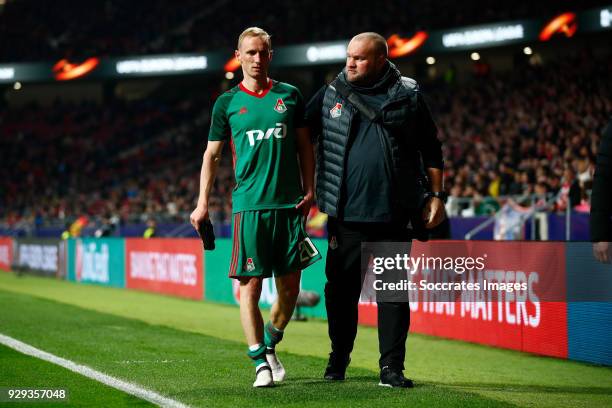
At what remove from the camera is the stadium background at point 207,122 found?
1576cm

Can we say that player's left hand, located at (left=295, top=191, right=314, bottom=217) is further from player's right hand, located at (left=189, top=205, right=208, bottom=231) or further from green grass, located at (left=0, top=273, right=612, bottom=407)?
green grass, located at (left=0, top=273, right=612, bottom=407)

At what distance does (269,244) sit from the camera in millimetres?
6207

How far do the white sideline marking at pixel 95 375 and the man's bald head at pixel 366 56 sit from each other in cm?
225

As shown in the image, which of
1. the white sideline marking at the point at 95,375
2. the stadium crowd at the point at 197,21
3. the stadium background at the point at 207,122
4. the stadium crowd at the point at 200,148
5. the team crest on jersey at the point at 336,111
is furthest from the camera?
the stadium crowd at the point at 197,21

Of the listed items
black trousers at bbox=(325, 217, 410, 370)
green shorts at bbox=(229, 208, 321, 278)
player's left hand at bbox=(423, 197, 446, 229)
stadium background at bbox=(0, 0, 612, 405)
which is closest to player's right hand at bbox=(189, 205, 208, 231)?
green shorts at bbox=(229, 208, 321, 278)

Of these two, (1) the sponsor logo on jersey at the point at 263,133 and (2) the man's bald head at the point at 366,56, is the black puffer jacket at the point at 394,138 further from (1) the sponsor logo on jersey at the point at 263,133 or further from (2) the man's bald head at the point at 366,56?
(1) the sponsor logo on jersey at the point at 263,133

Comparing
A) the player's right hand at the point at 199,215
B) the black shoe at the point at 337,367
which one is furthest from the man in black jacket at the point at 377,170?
the player's right hand at the point at 199,215

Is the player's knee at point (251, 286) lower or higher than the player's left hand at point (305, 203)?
lower

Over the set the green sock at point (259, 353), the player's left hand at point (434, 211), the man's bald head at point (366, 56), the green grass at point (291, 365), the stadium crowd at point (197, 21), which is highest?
the stadium crowd at point (197, 21)

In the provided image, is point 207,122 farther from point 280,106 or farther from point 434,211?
point 434,211

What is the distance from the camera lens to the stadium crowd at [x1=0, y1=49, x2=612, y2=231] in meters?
20.3

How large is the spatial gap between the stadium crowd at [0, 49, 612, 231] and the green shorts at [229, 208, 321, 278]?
752 centimetres

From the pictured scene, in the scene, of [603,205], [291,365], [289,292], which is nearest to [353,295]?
[289,292]

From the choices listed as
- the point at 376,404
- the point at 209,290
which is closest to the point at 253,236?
the point at 376,404
